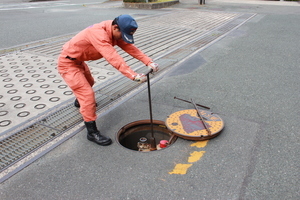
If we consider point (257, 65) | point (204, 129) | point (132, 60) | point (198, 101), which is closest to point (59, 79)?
point (132, 60)

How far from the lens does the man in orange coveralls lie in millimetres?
2652

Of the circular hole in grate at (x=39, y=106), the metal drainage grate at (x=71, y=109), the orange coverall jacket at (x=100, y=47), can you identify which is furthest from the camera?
the circular hole in grate at (x=39, y=106)

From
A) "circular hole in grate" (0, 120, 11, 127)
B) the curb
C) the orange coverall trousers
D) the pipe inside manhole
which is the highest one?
the orange coverall trousers

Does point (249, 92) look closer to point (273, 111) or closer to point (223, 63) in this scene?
point (273, 111)

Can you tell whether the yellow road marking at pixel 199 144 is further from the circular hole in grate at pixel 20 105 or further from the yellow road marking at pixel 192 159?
the circular hole in grate at pixel 20 105

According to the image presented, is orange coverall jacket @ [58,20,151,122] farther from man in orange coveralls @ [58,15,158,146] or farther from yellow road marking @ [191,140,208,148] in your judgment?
yellow road marking @ [191,140,208,148]

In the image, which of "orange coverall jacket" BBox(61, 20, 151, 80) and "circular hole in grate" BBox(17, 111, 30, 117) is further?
"circular hole in grate" BBox(17, 111, 30, 117)

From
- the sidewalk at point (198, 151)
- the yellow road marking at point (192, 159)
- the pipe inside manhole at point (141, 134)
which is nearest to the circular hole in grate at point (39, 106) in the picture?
the sidewalk at point (198, 151)

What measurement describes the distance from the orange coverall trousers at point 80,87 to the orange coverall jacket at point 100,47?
0.11m

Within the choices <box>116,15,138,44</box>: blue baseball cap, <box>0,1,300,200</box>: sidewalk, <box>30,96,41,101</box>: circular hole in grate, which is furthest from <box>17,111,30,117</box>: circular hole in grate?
<box>116,15,138,44</box>: blue baseball cap

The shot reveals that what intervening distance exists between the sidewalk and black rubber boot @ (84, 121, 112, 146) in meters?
0.07

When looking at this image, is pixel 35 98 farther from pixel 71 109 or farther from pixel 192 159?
pixel 192 159

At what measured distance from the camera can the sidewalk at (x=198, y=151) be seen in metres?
2.26

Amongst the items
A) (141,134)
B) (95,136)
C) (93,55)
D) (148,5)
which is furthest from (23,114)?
(148,5)
